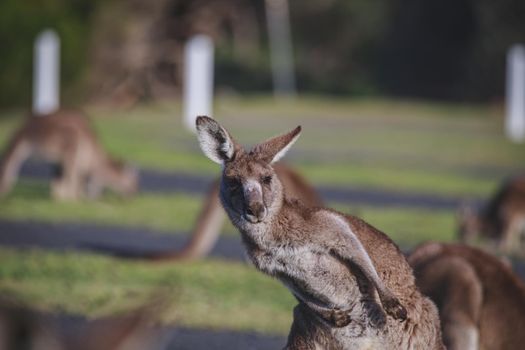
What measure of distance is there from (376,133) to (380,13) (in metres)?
15.2

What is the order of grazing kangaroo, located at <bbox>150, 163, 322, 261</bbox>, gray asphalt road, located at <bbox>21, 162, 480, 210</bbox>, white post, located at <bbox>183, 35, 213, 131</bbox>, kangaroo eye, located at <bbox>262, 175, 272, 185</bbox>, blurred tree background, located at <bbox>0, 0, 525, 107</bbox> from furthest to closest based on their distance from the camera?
blurred tree background, located at <bbox>0, 0, 525, 107</bbox>
white post, located at <bbox>183, 35, 213, 131</bbox>
gray asphalt road, located at <bbox>21, 162, 480, 210</bbox>
grazing kangaroo, located at <bbox>150, 163, 322, 261</bbox>
kangaroo eye, located at <bbox>262, 175, 272, 185</bbox>

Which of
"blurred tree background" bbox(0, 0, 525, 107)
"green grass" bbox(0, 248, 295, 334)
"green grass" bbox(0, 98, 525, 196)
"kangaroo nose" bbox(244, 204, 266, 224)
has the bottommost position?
"green grass" bbox(0, 248, 295, 334)

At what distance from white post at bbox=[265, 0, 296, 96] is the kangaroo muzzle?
31.0m

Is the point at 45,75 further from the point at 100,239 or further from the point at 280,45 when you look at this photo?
the point at 280,45

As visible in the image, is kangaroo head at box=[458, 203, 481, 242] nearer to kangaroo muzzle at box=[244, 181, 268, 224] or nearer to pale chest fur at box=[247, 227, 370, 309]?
pale chest fur at box=[247, 227, 370, 309]

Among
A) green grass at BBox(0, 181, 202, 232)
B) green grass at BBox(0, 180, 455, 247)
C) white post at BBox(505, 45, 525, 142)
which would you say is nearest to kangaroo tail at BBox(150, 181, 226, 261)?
green grass at BBox(0, 180, 455, 247)

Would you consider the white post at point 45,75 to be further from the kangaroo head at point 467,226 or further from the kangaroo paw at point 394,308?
the kangaroo paw at point 394,308

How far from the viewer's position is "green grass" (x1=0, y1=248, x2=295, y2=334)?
687cm

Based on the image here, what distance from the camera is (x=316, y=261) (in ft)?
13.2

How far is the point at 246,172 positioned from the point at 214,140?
192mm

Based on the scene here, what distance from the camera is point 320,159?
58.0 ft

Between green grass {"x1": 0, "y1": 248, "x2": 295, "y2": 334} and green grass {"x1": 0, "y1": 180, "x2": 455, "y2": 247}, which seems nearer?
green grass {"x1": 0, "y1": 248, "x2": 295, "y2": 334}

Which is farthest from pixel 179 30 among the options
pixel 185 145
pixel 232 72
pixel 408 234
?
pixel 408 234

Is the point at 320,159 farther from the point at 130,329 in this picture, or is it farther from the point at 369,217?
the point at 130,329
